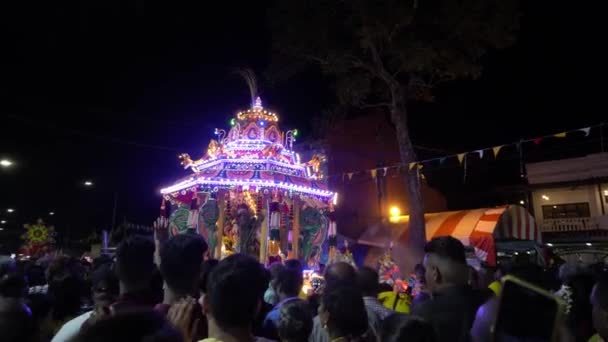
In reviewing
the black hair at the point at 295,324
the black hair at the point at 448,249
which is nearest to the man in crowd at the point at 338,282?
the black hair at the point at 295,324

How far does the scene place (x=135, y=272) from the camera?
10.00 feet

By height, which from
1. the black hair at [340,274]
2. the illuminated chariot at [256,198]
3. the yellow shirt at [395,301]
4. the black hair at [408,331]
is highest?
the illuminated chariot at [256,198]

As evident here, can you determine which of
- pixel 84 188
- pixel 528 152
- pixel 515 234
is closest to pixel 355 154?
pixel 515 234

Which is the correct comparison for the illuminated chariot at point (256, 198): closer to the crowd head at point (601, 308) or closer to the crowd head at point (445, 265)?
the crowd head at point (445, 265)

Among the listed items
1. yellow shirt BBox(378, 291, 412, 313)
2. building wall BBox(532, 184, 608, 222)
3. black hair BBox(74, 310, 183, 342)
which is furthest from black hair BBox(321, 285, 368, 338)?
building wall BBox(532, 184, 608, 222)

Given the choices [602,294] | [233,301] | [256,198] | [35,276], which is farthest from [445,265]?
[256,198]

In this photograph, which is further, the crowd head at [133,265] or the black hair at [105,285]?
the black hair at [105,285]

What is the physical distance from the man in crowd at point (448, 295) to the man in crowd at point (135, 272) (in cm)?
200

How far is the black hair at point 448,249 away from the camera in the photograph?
3.38 meters

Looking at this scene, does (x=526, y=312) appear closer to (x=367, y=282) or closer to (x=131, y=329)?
(x=131, y=329)

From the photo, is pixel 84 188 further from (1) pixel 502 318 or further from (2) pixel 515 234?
(1) pixel 502 318

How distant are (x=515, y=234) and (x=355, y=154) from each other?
7711 mm

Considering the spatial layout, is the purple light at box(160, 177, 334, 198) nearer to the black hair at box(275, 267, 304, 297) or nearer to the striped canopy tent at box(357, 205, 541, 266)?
the black hair at box(275, 267, 304, 297)

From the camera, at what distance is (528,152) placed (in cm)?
2177
